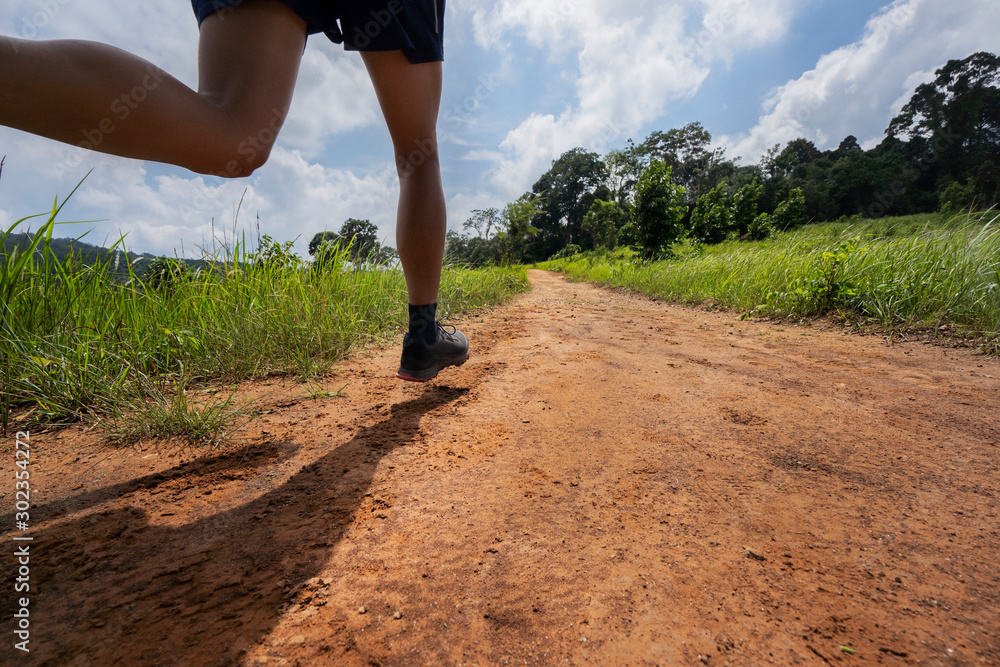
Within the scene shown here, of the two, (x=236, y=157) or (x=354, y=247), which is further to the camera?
(x=354, y=247)

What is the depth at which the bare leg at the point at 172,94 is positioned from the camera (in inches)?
25.9

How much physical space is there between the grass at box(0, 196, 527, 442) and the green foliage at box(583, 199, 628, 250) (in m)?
28.9

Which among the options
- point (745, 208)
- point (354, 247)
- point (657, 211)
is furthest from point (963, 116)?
point (354, 247)

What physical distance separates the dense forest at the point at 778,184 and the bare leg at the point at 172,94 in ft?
41.0

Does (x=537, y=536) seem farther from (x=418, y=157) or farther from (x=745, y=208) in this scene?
(x=745, y=208)

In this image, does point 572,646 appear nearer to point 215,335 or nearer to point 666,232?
point 215,335

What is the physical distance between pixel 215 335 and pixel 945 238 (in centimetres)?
515

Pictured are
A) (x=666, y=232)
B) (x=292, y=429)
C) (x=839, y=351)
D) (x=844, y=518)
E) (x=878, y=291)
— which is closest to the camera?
(x=844, y=518)

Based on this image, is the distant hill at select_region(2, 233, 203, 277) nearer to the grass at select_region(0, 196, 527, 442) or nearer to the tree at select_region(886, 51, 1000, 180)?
the grass at select_region(0, 196, 527, 442)

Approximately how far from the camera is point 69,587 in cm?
64

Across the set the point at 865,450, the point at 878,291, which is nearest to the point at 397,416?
the point at 865,450

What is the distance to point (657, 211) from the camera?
12312 mm

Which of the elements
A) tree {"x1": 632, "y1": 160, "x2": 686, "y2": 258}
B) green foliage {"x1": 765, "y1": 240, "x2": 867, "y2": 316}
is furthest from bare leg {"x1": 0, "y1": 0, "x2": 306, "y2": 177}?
tree {"x1": 632, "y1": 160, "x2": 686, "y2": 258}

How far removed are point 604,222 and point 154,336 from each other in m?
32.4
